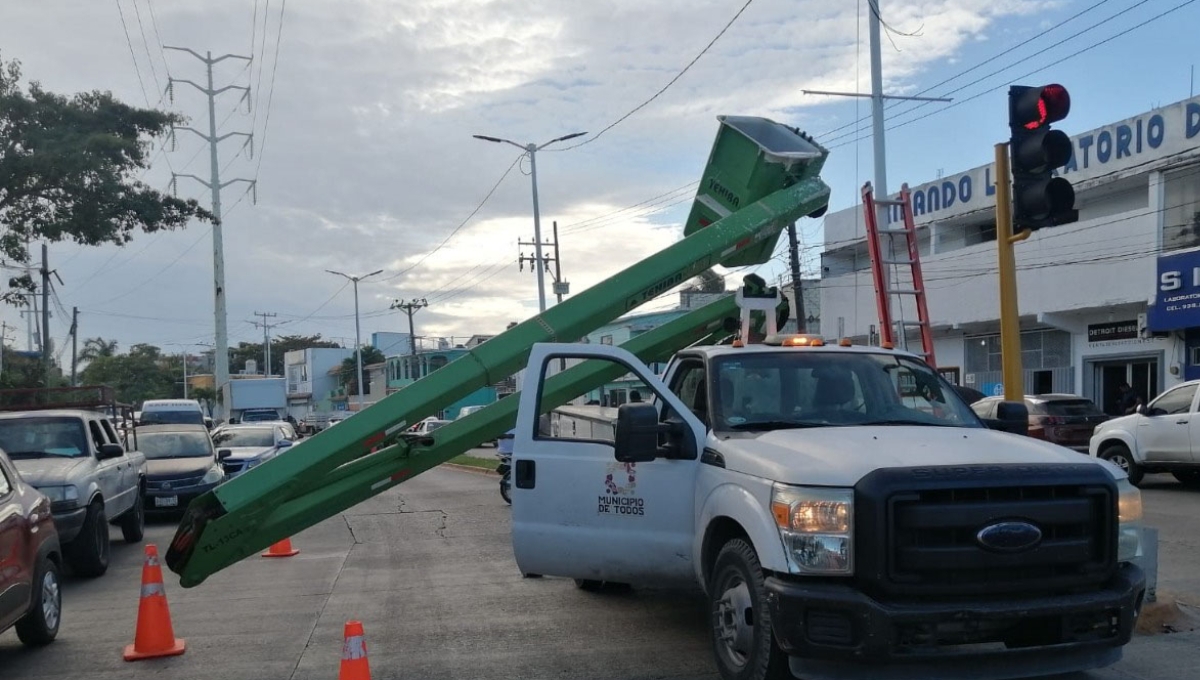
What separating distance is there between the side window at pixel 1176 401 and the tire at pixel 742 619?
13014 mm

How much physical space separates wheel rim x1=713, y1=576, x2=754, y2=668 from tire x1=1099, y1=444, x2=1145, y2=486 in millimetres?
13514

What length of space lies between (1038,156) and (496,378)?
424 cm

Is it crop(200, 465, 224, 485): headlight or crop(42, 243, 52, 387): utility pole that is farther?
crop(42, 243, 52, 387): utility pole

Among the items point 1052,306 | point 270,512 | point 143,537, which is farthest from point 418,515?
point 1052,306

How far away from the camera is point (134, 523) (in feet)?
45.2

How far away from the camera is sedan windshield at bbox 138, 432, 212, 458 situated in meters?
17.2

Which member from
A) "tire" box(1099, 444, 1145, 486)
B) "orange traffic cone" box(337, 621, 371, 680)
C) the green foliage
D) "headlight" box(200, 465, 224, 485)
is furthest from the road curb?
the green foliage

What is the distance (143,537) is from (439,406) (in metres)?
9.10

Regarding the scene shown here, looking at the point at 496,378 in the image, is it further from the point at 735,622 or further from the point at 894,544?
the point at 894,544

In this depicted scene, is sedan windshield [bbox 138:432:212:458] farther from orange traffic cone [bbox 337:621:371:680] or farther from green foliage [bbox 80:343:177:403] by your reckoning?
green foliage [bbox 80:343:177:403]

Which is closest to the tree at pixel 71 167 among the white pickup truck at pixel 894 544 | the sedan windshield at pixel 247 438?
the sedan windshield at pixel 247 438

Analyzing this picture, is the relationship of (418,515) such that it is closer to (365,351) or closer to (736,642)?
(736,642)

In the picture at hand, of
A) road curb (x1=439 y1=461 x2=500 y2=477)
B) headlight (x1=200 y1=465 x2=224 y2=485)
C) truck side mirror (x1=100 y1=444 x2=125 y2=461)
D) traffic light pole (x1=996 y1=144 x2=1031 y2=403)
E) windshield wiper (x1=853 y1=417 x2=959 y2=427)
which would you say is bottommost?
road curb (x1=439 y1=461 x2=500 y2=477)

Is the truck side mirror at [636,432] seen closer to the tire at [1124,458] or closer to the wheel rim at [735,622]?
the wheel rim at [735,622]
